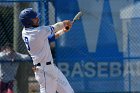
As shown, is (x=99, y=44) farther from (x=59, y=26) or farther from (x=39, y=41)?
(x=39, y=41)

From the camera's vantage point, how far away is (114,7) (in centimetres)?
1043

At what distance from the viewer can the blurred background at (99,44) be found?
34.2ft

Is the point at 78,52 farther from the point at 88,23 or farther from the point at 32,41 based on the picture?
the point at 32,41

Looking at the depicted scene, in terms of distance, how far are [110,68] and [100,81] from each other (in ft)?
1.03

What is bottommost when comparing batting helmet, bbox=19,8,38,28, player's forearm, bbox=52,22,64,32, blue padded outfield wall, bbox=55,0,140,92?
blue padded outfield wall, bbox=55,0,140,92

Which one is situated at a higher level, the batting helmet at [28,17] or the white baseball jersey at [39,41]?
the batting helmet at [28,17]

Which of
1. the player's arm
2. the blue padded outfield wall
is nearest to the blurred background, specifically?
the blue padded outfield wall

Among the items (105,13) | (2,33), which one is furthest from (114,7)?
(2,33)

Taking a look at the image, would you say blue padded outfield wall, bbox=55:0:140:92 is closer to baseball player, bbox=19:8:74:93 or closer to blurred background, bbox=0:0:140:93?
blurred background, bbox=0:0:140:93

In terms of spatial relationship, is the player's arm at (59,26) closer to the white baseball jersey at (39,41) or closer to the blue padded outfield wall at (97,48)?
the white baseball jersey at (39,41)

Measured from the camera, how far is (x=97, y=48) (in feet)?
34.4

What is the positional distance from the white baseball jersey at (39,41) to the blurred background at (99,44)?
1980mm

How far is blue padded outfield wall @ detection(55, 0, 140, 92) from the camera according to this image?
34.2 feet

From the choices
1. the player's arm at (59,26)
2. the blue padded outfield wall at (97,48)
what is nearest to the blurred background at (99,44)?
the blue padded outfield wall at (97,48)
